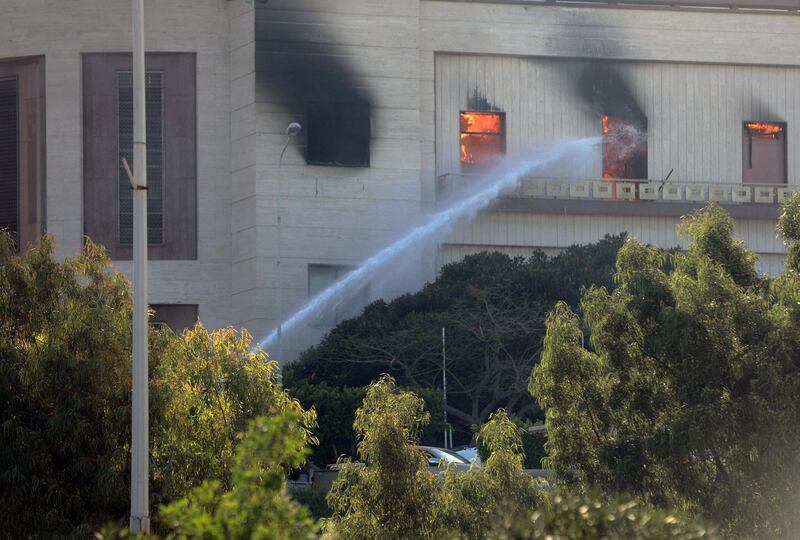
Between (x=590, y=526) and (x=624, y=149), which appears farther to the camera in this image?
(x=624, y=149)

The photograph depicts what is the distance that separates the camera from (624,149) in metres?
66.9

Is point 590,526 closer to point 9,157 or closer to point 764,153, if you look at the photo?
point 9,157

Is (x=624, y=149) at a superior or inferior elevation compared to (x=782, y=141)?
inferior

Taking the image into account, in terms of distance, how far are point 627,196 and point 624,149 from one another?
229 centimetres

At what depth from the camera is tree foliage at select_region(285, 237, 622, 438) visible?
180 feet

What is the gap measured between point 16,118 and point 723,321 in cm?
4990

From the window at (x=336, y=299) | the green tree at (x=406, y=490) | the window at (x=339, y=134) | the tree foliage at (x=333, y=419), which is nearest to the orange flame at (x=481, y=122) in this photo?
the window at (x=339, y=134)

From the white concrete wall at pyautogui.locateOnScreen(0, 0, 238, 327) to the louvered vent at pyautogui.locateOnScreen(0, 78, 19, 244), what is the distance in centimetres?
226

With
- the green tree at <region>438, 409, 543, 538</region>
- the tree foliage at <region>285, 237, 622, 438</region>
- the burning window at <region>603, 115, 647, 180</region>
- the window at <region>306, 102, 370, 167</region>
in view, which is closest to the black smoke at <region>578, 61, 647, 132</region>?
the burning window at <region>603, 115, 647, 180</region>

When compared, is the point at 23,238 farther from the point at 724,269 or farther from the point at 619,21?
the point at 724,269

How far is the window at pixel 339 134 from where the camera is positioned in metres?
62.2

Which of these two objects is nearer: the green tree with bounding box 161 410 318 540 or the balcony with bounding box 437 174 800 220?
the green tree with bounding box 161 410 318 540

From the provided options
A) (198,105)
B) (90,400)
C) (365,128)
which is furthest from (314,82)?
(90,400)

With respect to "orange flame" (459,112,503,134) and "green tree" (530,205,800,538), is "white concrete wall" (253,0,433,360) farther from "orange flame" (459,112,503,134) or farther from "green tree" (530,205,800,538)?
"green tree" (530,205,800,538)
